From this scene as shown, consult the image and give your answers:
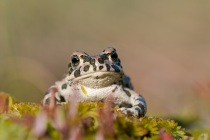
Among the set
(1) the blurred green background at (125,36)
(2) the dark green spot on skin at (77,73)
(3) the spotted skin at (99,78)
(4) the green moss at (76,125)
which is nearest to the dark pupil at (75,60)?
(3) the spotted skin at (99,78)

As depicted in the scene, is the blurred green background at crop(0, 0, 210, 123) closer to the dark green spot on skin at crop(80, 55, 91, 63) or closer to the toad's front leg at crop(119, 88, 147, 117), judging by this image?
the toad's front leg at crop(119, 88, 147, 117)

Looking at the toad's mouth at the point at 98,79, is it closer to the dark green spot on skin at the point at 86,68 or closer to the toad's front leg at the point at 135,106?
the dark green spot on skin at the point at 86,68

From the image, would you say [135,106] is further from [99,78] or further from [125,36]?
[125,36]

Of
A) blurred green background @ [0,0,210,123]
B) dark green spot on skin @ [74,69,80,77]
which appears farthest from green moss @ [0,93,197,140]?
blurred green background @ [0,0,210,123]

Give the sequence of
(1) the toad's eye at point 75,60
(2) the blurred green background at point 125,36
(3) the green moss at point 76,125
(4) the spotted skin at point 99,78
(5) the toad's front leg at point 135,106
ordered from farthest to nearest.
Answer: (2) the blurred green background at point 125,36 → (1) the toad's eye at point 75,60 → (4) the spotted skin at point 99,78 → (5) the toad's front leg at point 135,106 → (3) the green moss at point 76,125

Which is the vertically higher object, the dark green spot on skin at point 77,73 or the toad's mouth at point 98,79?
the dark green spot on skin at point 77,73

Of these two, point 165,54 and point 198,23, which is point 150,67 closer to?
point 165,54

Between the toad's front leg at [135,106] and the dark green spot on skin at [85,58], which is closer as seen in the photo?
the toad's front leg at [135,106]

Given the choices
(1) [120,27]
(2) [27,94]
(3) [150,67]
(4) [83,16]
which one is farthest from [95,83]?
(1) [120,27]
